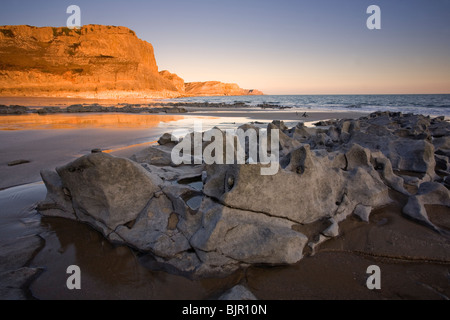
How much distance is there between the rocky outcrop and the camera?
1675mm

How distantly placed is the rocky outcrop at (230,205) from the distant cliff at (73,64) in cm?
5246

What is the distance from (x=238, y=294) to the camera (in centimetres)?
135

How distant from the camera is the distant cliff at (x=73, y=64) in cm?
4472

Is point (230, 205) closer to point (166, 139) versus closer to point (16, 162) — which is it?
point (166, 139)

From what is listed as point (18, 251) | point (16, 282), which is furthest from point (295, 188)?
point (18, 251)

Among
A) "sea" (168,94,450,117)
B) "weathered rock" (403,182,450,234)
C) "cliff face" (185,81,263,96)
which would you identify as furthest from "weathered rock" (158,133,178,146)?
"cliff face" (185,81,263,96)

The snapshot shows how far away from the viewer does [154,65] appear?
77688 millimetres

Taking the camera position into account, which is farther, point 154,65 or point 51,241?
point 154,65

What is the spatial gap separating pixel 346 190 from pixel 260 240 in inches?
45.7

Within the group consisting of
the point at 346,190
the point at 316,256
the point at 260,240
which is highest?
the point at 346,190

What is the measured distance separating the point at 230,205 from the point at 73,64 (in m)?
64.8

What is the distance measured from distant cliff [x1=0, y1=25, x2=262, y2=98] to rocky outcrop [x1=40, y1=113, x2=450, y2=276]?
5246 centimetres
